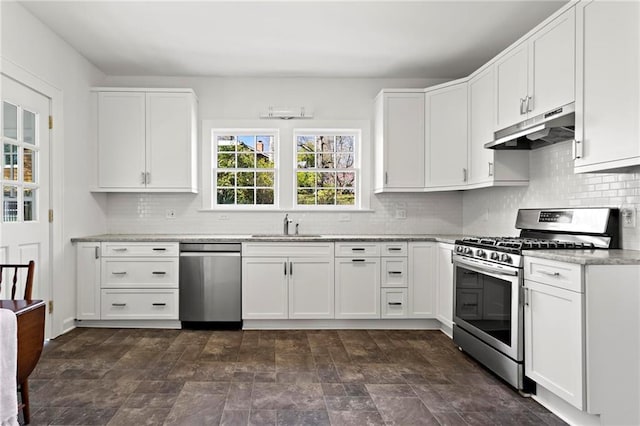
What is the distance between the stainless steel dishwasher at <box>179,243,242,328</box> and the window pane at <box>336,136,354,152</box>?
1777mm

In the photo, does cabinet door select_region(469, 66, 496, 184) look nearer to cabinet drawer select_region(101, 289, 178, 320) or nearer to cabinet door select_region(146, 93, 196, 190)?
cabinet door select_region(146, 93, 196, 190)

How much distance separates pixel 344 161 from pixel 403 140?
80cm

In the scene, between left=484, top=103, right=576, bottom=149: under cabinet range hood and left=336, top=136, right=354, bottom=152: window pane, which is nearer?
left=484, top=103, right=576, bottom=149: under cabinet range hood

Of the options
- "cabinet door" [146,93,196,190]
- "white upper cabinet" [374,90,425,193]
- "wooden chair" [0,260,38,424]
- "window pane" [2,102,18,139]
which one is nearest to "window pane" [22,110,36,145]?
"window pane" [2,102,18,139]

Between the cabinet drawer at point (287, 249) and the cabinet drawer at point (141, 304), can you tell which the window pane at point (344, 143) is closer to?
the cabinet drawer at point (287, 249)

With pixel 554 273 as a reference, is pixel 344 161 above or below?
above

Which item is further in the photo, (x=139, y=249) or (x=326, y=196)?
(x=326, y=196)

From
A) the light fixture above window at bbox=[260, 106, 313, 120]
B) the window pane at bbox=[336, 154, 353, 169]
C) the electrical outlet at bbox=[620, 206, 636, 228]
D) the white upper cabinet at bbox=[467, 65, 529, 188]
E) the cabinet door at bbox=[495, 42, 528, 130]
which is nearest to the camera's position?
the electrical outlet at bbox=[620, 206, 636, 228]

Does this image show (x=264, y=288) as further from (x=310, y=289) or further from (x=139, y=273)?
(x=139, y=273)

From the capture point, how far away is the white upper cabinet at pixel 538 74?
2750 millimetres

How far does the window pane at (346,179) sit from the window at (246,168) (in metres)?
0.75

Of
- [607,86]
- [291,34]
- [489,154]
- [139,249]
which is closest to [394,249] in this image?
[489,154]

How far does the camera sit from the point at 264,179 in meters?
5.02

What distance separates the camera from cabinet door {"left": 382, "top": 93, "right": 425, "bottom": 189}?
454 cm
